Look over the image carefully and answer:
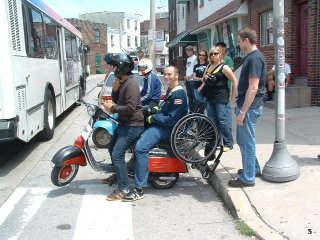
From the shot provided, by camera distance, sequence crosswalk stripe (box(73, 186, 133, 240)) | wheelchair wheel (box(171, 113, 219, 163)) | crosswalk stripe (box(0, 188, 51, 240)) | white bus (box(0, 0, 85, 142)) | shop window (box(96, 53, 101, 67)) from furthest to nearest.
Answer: shop window (box(96, 53, 101, 67)) → white bus (box(0, 0, 85, 142)) → wheelchair wheel (box(171, 113, 219, 163)) → crosswalk stripe (box(0, 188, 51, 240)) → crosswalk stripe (box(73, 186, 133, 240))

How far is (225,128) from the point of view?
6309 mm

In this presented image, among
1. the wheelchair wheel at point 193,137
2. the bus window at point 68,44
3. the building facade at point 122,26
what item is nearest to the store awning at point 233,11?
the bus window at point 68,44

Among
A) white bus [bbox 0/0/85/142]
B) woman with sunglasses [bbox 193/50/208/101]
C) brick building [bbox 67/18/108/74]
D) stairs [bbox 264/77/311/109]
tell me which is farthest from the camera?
brick building [bbox 67/18/108/74]

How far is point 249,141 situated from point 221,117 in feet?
4.78

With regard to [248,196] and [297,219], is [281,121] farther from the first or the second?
[297,219]

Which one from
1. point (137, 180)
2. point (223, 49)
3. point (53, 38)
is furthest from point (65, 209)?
point (53, 38)

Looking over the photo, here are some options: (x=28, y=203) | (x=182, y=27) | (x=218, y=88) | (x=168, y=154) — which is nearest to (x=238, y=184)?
(x=168, y=154)

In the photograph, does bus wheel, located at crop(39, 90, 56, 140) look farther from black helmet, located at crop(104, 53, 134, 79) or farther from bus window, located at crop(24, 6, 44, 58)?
black helmet, located at crop(104, 53, 134, 79)

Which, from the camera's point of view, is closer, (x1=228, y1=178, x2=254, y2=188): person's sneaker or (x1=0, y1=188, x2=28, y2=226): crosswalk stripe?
(x1=0, y1=188, x2=28, y2=226): crosswalk stripe

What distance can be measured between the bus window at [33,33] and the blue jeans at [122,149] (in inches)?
119

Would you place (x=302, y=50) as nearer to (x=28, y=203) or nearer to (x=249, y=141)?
(x=249, y=141)

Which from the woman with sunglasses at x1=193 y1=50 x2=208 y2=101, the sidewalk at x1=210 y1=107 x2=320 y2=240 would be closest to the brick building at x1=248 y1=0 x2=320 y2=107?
the woman with sunglasses at x1=193 y1=50 x2=208 y2=101

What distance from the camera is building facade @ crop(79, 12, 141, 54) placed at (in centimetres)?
6481

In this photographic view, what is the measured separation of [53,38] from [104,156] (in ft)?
13.4
